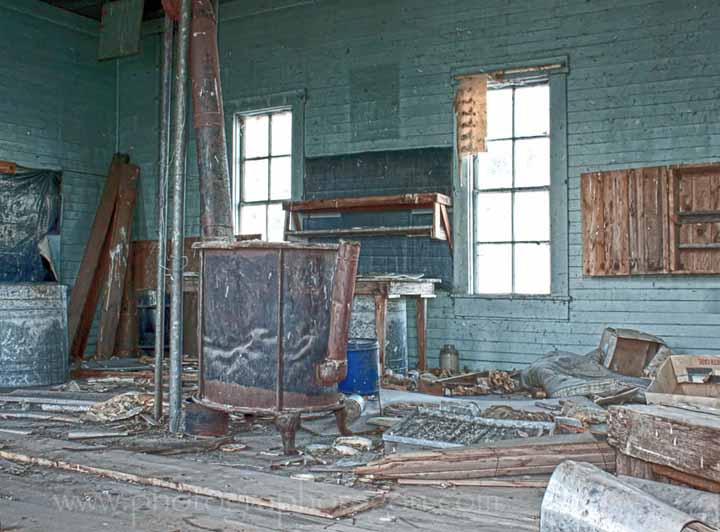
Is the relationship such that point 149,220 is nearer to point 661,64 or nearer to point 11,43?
point 11,43

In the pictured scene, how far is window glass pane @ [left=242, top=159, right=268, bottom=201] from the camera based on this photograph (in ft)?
28.3

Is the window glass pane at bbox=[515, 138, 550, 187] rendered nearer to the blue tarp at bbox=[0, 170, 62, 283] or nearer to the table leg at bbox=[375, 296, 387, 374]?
the table leg at bbox=[375, 296, 387, 374]

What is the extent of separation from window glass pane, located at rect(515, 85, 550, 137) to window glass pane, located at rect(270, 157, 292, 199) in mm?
2663

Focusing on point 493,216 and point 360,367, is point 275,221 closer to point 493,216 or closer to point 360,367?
point 493,216

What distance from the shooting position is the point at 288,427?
3752 millimetres

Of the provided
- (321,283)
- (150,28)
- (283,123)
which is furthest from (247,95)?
(321,283)

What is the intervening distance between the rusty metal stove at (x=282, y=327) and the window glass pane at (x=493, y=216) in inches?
141

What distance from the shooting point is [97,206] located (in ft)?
30.9

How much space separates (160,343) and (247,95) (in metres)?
4.79

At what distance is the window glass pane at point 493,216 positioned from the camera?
23.6 feet

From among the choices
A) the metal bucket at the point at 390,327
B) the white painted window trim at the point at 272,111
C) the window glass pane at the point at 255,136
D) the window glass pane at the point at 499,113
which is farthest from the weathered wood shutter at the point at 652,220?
the window glass pane at the point at 255,136

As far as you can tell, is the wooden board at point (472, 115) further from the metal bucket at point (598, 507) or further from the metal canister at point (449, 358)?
the metal bucket at point (598, 507)

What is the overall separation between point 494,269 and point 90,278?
15.4ft

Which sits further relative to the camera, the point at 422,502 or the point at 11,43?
the point at 11,43
